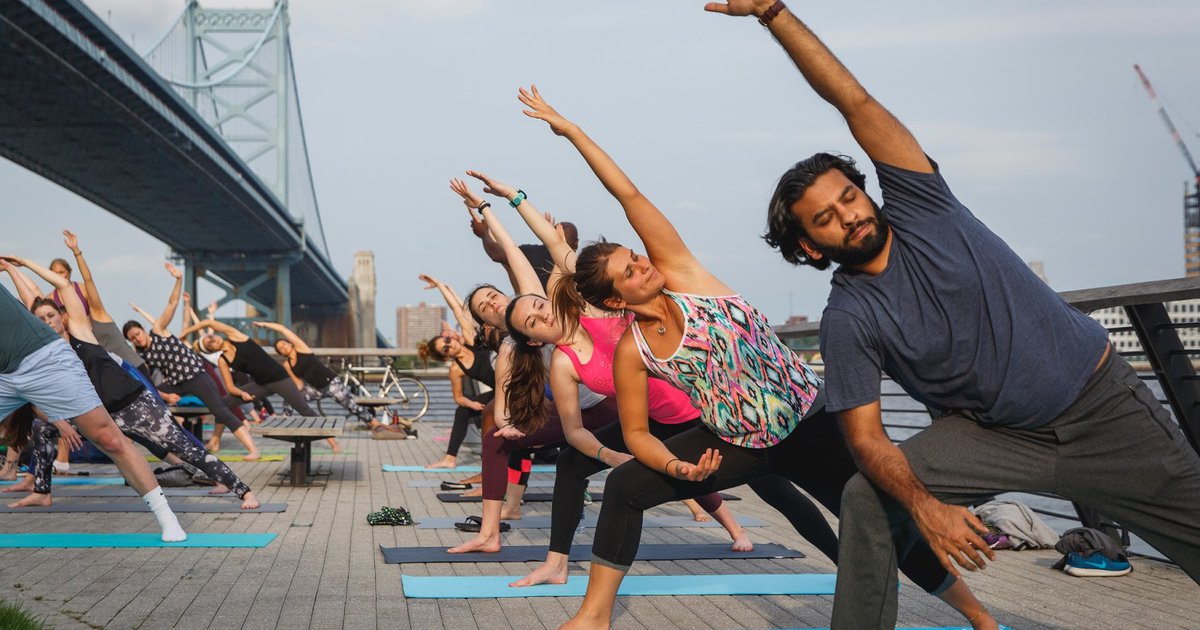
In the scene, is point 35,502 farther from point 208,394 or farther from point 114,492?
point 208,394

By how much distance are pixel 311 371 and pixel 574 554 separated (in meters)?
8.81

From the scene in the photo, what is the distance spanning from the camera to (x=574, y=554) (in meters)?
5.37

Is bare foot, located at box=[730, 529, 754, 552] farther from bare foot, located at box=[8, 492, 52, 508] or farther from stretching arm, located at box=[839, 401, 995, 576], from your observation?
bare foot, located at box=[8, 492, 52, 508]

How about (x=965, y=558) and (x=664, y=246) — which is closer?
(x=965, y=558)

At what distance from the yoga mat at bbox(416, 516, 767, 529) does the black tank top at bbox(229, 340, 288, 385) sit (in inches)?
222

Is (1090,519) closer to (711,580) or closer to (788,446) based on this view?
(711,580)

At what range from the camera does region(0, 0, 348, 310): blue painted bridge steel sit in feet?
84.8

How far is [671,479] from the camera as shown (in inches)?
139

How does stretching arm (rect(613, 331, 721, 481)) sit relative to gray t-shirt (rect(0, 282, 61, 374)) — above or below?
below

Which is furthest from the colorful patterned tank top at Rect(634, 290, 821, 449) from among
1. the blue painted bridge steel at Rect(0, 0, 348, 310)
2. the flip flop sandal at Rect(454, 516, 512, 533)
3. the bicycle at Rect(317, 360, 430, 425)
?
the blue painted bridge steel at Rect(0, 0, 348, 310)

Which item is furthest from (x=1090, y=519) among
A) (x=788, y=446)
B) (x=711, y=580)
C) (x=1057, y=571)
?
(x=788, y=446)

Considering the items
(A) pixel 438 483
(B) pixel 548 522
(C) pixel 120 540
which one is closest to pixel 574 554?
(B) pixel 548 522

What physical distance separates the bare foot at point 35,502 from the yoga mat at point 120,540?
1.22 metres

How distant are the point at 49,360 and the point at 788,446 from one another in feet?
11.7
